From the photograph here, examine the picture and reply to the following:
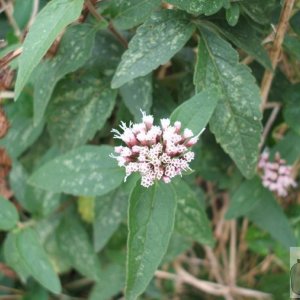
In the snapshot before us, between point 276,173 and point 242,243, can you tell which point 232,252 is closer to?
point 242,243

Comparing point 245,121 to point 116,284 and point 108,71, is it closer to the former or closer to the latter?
point 108,71

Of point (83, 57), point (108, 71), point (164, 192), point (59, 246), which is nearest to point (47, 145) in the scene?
point (59, 246)

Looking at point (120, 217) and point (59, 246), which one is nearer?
point (120, 217)

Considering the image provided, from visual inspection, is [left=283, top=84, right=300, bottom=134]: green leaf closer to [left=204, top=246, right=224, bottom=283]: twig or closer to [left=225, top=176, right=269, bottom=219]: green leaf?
[left=225, top=176, right=269, bottom=219]: green leaf

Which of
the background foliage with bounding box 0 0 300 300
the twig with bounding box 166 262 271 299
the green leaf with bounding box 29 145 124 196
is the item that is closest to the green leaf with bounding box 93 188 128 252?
the background foliage with bounding box 0 0 300 300

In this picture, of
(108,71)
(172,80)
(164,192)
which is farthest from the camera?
(172,80)

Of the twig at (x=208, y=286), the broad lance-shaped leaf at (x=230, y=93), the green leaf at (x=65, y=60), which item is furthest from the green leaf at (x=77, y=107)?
the twig at (x=208, y=286)

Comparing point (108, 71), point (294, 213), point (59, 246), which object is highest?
point (108, 71)
